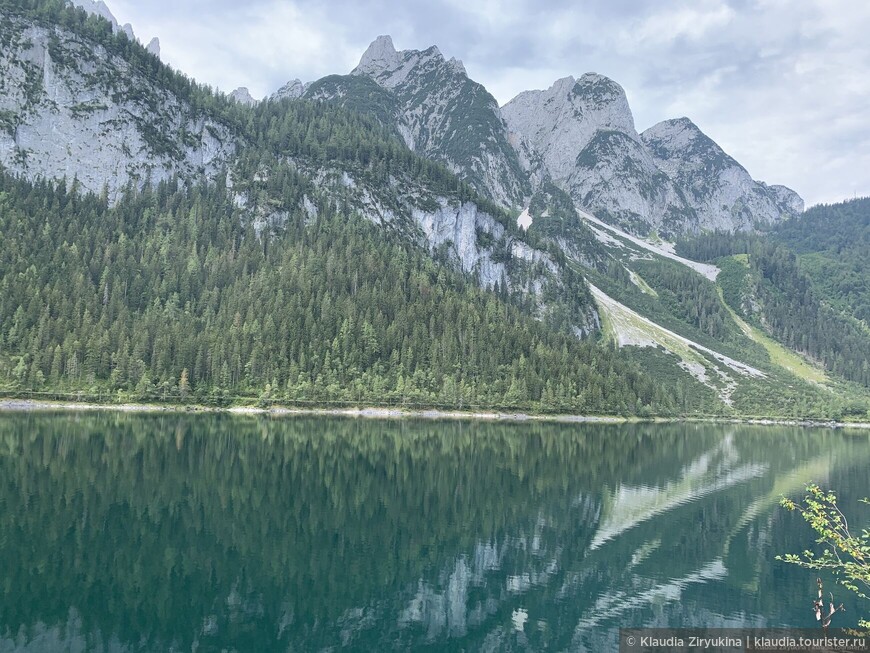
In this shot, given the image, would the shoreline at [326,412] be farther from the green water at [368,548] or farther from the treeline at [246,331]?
the green water at [368,548]

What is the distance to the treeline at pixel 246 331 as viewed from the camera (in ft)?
454

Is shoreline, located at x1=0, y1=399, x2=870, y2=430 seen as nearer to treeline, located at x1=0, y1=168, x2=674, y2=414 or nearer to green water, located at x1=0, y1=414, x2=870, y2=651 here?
treeline, located at x1=0, y1=168, x2=674, y2=414

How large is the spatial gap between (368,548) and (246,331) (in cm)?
12766

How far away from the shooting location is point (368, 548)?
3750cm

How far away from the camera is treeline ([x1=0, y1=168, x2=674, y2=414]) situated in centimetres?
13825

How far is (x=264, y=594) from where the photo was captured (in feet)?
94.7

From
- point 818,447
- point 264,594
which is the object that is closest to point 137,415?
point 264,594

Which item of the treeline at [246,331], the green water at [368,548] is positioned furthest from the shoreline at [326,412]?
the green water at [368,548]

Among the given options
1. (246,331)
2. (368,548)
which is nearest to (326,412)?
(246,331)

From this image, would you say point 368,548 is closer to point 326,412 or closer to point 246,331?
point 326,412

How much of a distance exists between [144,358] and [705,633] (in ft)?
467

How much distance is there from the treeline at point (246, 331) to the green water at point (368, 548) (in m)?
63.7

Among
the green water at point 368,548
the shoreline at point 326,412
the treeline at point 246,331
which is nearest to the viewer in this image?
the green water at point 368,548

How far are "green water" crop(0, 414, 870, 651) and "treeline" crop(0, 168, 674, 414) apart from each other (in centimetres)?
6372
